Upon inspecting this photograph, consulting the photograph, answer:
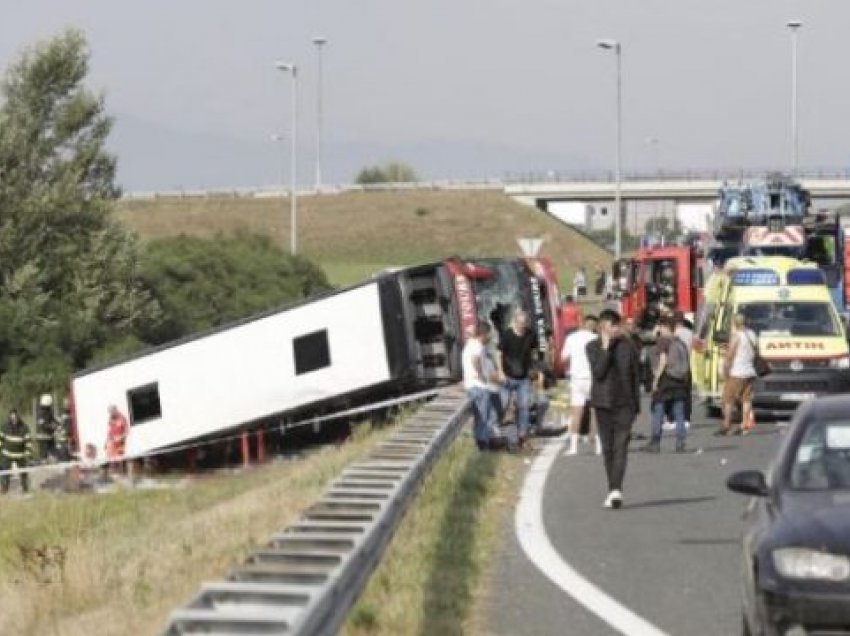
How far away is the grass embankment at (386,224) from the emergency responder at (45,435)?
225ft

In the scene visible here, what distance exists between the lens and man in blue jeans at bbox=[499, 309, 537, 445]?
21.6 meters

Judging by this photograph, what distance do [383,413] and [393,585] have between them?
20.2 metres

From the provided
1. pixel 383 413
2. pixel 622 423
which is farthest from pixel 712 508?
pixel 383 413

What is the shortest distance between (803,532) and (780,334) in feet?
60.7

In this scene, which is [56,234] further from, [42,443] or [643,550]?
[643,550]

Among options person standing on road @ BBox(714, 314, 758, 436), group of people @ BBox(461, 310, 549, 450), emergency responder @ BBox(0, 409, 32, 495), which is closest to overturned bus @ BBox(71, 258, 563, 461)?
emergency responder @ BBox(0, 409, 32, 495)

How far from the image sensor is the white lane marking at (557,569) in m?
9.92

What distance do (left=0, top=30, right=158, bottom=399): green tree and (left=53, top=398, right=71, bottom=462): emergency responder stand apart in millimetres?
12547

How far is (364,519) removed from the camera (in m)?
9.08

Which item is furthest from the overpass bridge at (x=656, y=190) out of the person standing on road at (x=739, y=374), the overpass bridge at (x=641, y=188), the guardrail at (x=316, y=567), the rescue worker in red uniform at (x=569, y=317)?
the guardrail at (x=316, y=567)

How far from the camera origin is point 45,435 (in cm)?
3638

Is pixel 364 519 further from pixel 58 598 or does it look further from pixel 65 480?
pixel 65 480

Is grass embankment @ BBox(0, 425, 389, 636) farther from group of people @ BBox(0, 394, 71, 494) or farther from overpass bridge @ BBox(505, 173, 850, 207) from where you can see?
overpass bridge @ BBox(505, 173, 850, 207)

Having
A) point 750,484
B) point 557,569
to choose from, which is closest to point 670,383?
point 557,569
